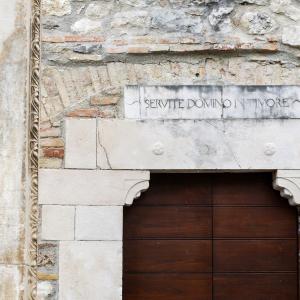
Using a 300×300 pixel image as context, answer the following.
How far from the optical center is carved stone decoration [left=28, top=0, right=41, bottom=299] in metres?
5.92

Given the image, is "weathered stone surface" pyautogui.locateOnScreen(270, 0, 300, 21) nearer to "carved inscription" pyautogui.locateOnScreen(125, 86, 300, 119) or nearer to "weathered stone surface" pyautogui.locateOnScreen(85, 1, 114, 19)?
"carved inscription" pyautogui.locateOnScreen(125, 86, 300, 119)

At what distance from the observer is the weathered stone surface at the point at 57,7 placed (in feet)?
20.1

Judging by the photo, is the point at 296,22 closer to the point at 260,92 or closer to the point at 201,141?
the point at 260,92

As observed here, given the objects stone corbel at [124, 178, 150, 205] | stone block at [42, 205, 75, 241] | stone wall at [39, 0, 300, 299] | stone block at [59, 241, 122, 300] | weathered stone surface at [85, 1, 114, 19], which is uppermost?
weathered stone surface at [85, 1, 114, 19]

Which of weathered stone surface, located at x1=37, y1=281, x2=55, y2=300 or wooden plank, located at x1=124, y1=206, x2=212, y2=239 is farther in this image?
wooden plank, located at x1=124, y1=206, x2=212, y2=239

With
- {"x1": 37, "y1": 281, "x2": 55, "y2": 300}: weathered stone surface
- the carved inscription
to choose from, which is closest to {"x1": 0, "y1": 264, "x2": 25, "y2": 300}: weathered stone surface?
{"x1": 37, "y1": 281, "x2": 55, "y2": 300}: weathered stone surface

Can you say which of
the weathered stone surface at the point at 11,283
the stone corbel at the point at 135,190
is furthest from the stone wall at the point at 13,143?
the stone corbel at the point at 135,190

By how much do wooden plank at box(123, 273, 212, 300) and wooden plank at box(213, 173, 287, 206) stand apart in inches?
21.3

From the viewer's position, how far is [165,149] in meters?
5.99

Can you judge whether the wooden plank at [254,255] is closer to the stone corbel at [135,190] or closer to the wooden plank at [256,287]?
the wooden plank at [256,287]

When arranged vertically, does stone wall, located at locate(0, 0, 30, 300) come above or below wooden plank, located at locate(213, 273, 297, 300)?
above

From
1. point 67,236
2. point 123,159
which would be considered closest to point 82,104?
point 123,159

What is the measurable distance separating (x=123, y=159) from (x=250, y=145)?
820mm

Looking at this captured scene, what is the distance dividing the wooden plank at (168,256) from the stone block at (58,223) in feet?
1.37
